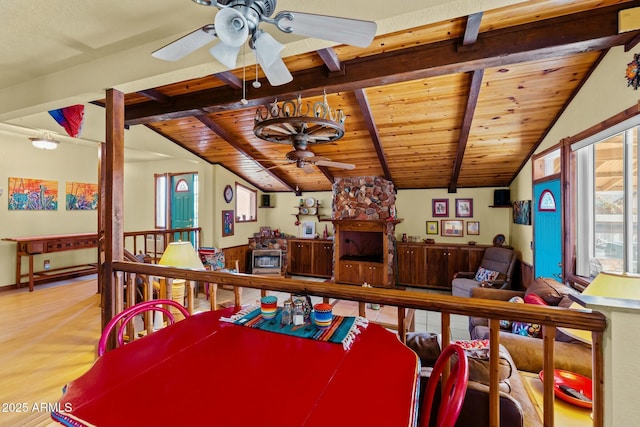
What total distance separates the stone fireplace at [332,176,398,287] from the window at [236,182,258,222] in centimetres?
233

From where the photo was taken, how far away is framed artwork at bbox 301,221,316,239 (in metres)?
7.54

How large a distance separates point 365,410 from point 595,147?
361 centimetres

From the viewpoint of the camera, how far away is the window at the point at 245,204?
23.6 feet

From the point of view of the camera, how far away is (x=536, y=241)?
4.07 metres

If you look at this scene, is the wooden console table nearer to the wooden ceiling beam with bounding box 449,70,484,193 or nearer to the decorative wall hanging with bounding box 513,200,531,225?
the wooden ceiling beam with bounding box 449,70,484,193

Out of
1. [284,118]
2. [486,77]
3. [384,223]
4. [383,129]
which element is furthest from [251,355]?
[384,223]

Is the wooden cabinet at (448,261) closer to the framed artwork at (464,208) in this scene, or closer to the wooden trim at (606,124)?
the framed artwork at (464,208)

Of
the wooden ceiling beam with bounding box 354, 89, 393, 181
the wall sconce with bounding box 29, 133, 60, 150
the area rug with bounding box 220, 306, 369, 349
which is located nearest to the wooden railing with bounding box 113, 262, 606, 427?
the area rug with bounding box 220, 306, 369, 349

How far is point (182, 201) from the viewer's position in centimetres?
657

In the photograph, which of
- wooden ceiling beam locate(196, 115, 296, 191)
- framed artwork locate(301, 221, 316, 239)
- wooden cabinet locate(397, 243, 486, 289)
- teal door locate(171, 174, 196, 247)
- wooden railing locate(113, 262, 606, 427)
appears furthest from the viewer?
framed artwork locate(301, 221, 316, 239)

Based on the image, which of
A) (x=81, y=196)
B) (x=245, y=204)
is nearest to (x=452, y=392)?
(x=245, y=204)

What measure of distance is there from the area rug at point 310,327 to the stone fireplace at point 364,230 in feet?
15.6

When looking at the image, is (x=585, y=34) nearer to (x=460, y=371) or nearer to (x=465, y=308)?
(x=465, y=308)

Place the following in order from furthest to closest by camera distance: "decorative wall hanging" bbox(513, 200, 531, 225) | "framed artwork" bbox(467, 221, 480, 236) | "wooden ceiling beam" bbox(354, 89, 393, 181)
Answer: "framed artwork" bbox(467, 221, 480, 236) → "decorative wall hanging" bbox(513, 200, 531, 225) → "wooden ceiling beam" bbox(354, 89, 393, 181)
